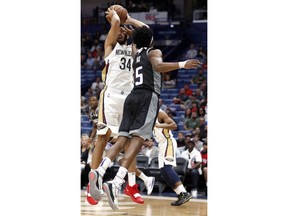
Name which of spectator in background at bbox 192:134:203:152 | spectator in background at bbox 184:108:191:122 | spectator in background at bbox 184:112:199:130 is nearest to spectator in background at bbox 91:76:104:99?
spectator in background at bbox 184:108:191:122

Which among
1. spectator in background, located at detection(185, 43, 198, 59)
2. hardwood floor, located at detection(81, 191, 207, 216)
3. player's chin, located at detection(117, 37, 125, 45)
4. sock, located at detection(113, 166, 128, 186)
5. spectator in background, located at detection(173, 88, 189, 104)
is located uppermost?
spectator in background, located at detection(185, 43, 198, 59)

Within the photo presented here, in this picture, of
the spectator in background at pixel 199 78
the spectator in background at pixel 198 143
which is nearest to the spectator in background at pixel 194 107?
the spectator in background at pixel 199 78

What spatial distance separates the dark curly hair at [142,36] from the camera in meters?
6.43

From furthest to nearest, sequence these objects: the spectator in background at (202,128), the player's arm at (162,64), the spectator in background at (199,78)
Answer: the spectator in background at (199,78) → the spectator in background at (202,128) → the player's arm at (162,64)

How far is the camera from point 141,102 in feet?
20.7

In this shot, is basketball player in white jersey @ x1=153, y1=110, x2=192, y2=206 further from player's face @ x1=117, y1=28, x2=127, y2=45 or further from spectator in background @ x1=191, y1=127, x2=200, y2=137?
spectator in background @ x1=191, y1=127, x2=200, y2=137

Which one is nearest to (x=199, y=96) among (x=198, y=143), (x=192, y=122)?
(x=192, y=122)

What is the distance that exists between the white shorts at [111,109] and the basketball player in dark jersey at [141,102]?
22.7 inches

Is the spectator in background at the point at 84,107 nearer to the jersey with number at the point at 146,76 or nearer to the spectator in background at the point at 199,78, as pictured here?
the spectator in background at the point at 199,78

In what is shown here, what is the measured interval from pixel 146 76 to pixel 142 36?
40 cm

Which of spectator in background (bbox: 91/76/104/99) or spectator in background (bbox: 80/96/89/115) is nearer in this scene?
spectator in background (bbox: 80/96/89/115)

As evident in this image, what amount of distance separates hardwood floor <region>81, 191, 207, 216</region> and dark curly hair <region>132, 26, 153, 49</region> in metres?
1.95

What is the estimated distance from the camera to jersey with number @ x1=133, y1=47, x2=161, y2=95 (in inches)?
253

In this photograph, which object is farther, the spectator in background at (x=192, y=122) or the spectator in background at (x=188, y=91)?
the spectator in background at (x=188, y=91)
